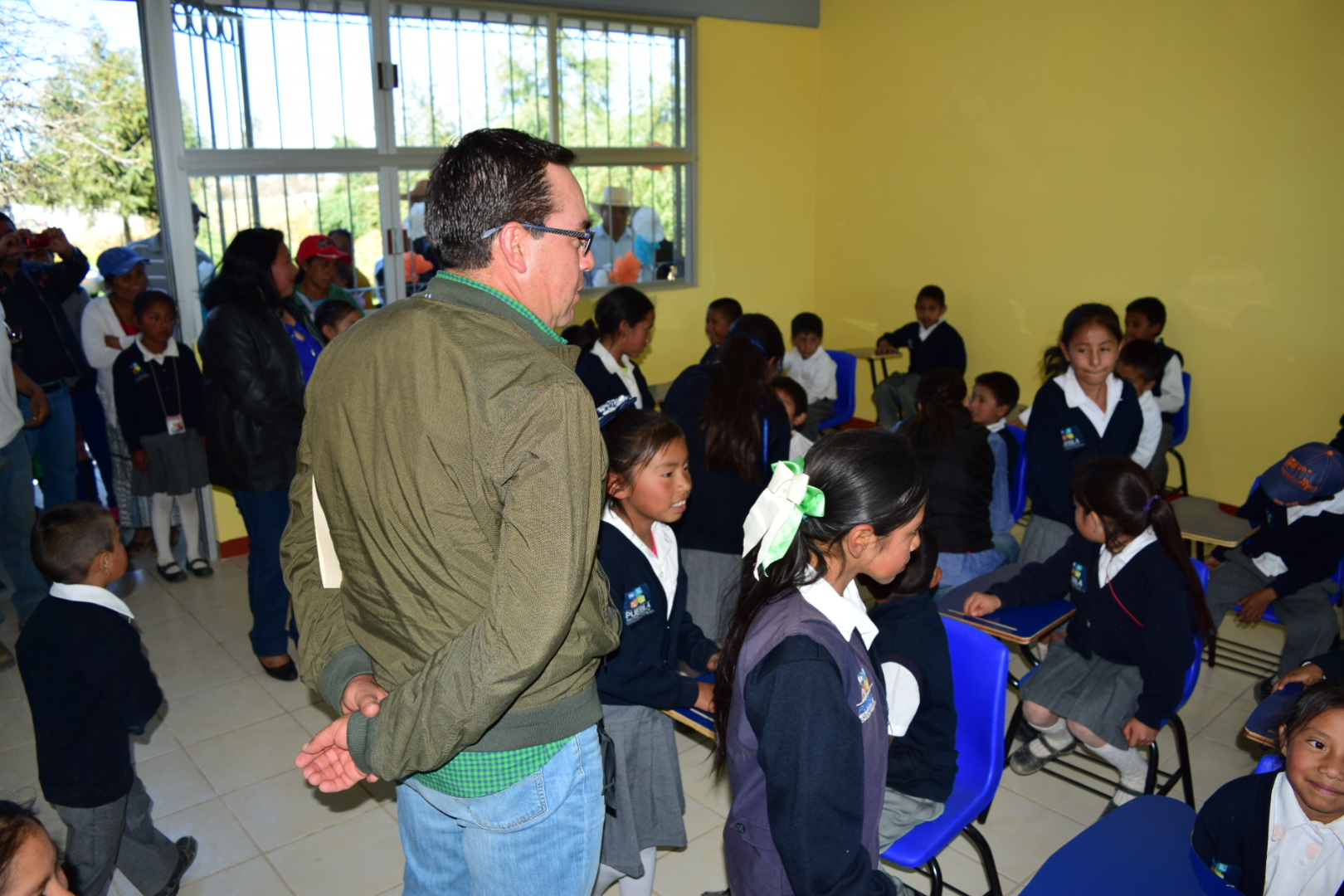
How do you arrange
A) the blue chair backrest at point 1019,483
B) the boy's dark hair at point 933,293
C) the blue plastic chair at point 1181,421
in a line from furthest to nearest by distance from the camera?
the boy's dark hair at point 933,293 < the blue plastic chair at point 1181,421 < the blue chair backrest at point 1019,483

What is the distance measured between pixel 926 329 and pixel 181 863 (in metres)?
5.27

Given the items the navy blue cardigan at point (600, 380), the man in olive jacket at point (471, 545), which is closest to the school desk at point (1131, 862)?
the man in olive jacket at point (471, 545)

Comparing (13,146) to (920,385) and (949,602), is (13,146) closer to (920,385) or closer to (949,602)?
(920,385)

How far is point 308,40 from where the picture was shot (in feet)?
16.1

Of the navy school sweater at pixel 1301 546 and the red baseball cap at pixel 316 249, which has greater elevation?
the red baseball cap at pixel 316 249

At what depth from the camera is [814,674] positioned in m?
1.31

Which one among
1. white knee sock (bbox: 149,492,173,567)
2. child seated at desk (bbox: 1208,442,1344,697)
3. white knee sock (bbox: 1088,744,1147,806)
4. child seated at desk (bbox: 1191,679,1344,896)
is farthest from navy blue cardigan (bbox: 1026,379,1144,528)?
white knee sock (bbox: 149,492,173,567)

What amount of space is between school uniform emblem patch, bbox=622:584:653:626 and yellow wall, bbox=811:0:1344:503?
4413 mm

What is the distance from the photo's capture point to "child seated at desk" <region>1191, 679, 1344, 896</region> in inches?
68.0

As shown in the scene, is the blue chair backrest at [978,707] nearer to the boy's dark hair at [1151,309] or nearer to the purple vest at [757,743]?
the purple vest at [757,743]

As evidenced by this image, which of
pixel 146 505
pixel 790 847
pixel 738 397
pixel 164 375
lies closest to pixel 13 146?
pixel 164 375

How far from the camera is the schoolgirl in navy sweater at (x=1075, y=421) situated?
3.45m

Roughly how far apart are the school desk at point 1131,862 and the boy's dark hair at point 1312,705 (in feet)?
0.94

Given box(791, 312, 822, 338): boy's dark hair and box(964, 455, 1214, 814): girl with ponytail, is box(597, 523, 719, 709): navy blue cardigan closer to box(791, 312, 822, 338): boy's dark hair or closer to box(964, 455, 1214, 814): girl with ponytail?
box(964, 455, 1214, 814): girl with ponytail
